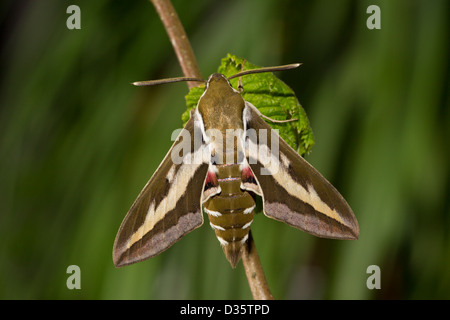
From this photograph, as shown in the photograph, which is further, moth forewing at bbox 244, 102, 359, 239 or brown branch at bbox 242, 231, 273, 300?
moth forewing at bbox 244, 102, 359, 239

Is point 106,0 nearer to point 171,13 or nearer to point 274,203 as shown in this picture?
point 171,13

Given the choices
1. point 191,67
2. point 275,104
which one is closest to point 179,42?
point 191,67

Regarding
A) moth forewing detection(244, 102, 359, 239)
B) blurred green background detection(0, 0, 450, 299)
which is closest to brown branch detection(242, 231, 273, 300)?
moth forewing detection(244, 102, 359, 239)

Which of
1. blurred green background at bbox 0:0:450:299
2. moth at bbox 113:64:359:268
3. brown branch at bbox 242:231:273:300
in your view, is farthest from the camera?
blurred green background at bbox 0:0:450:299

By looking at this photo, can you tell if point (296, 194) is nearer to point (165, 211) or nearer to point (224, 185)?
point (224, 185)

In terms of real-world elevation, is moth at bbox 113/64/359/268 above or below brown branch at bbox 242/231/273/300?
above

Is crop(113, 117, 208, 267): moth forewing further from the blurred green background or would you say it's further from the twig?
the blurred green background

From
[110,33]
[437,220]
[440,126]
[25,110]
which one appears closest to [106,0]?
[110,33]

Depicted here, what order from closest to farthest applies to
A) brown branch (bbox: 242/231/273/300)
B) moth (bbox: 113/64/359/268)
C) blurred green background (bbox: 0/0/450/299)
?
brown branch (bbox: 242/231/273/300) → moth (bbox: 113/64/359/268) → blurred green background (bbox: 0/0/450/299)

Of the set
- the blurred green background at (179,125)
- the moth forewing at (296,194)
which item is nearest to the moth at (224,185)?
the moth forewing at (296,194)
